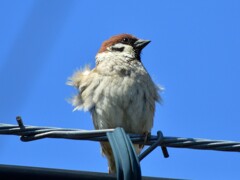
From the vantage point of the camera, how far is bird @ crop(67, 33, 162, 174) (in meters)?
5.15

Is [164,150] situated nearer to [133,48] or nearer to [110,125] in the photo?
[110,125]

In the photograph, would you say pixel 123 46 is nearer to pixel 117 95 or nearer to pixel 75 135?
pixel 117 95

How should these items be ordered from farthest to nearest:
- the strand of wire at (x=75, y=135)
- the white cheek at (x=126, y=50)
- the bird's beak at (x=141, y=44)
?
the bird's beak at (x=141, y=44) < the white cheek at (x=126, y=50) < the strand of wire at (x=75, y=135)

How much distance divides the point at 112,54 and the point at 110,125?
98 cm

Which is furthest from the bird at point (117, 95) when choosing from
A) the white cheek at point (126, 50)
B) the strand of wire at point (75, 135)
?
the strand of wire at point (75, 135)

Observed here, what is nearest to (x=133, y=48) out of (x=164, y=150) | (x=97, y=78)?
(x=97, y=78)

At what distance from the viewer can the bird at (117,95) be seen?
5.15m

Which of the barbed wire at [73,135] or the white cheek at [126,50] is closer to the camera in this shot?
the barbed wire at [73,135]

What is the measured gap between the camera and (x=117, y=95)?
5121 mm

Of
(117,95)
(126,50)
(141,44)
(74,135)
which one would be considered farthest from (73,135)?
(141,44)

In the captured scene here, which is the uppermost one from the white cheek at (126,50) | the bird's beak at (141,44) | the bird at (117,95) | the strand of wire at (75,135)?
the bird's beak at (141,44)

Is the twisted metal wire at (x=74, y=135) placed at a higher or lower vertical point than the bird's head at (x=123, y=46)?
lower

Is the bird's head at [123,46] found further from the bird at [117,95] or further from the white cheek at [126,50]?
the bird at [117,95]

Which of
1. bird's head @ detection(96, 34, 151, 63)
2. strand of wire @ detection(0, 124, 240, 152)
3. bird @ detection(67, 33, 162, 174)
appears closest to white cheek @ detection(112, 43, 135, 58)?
bird's head @ detection(96, 34, 151, 63)
